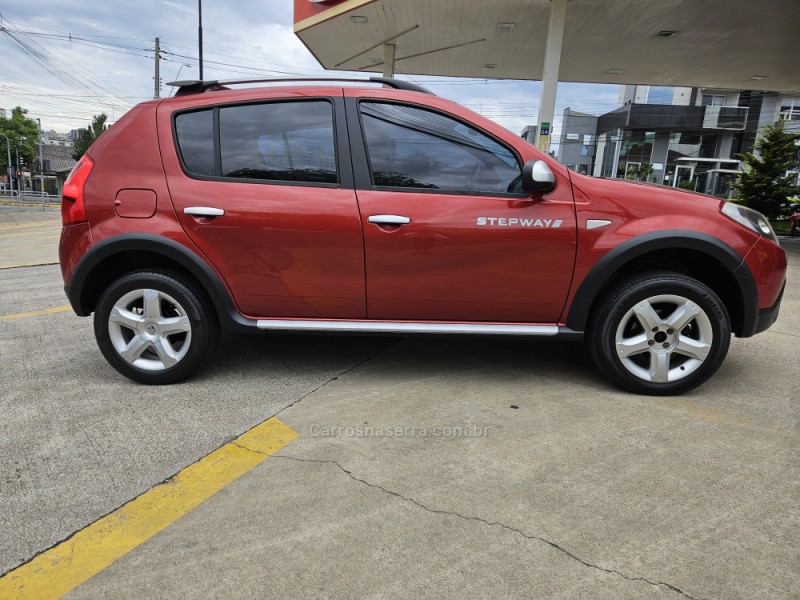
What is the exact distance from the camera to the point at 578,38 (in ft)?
45.9

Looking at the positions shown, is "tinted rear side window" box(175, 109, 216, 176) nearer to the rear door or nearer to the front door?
the rear door

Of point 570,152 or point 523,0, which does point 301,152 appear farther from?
point 570,152

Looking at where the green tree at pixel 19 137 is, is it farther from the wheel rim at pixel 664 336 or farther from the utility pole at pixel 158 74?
the wheel rim at pixel 664 336

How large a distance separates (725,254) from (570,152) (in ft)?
181

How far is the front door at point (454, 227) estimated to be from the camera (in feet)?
9.43

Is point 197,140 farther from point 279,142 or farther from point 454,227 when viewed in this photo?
point 454,227

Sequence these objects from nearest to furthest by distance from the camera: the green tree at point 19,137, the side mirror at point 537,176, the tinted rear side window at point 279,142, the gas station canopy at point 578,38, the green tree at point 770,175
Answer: the side mirror at point 537,176
the tinted rear side window at point 279,142
the gas station canopy at point 578,38
the green tree at point 770,175
the green tree at point 19,137

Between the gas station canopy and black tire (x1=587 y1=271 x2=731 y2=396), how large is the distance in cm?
1040

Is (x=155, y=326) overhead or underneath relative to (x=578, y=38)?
underneath

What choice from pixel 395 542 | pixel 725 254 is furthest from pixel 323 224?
pixel 725 254

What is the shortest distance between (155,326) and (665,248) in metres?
2.95

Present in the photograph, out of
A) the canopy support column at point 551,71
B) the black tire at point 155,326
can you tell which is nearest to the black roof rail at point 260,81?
the black tire at point 155,326

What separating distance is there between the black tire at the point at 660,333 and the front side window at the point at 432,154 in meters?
0.90

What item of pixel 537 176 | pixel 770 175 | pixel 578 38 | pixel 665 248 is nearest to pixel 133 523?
pixel 537 176
